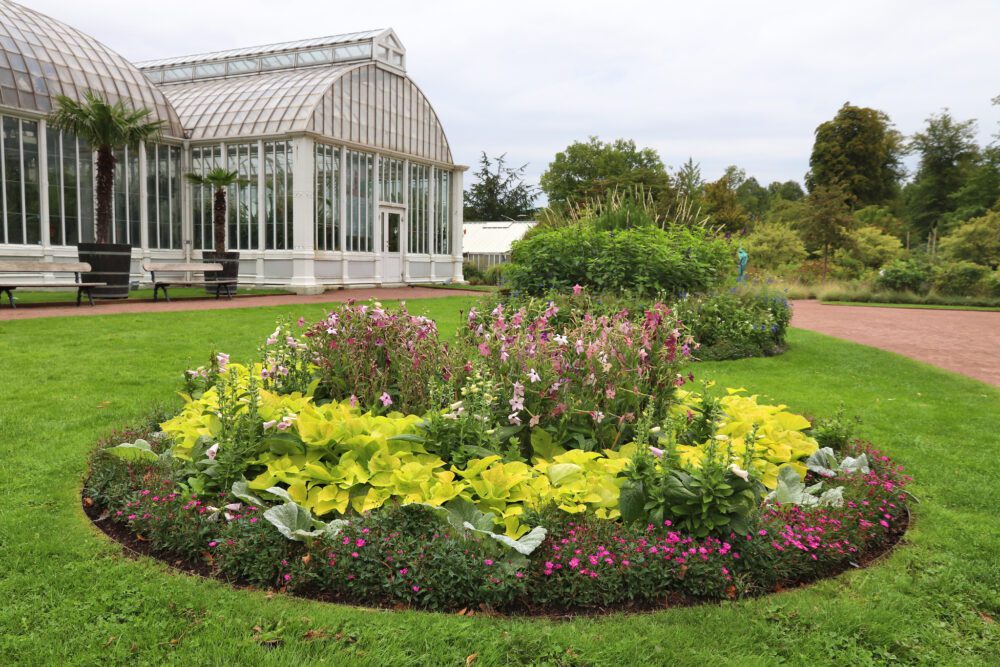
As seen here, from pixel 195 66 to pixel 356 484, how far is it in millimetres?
25684

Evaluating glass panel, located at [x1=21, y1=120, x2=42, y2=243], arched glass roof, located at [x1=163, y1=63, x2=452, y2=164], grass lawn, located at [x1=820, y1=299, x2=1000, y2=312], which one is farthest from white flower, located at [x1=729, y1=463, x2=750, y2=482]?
grass lawn, located at [x1=820, y1=299, x2=1000, y2=312]

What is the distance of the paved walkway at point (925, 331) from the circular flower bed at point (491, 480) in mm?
5793

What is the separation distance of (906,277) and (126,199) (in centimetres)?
2315

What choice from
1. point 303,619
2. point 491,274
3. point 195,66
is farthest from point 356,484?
point 195,66

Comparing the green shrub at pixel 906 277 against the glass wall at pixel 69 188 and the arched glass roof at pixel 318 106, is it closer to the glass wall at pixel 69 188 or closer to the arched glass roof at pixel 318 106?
the arched glass roof at pixel 318 106

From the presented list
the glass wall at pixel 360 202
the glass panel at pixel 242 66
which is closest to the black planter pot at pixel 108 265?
the glass wall at pixel 360 202

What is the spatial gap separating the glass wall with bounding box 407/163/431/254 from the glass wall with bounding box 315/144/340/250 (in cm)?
373

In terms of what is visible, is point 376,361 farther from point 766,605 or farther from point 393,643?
point 766,605

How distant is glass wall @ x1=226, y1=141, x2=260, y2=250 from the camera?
19.3 metres

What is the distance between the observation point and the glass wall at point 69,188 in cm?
1588

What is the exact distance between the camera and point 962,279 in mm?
21859

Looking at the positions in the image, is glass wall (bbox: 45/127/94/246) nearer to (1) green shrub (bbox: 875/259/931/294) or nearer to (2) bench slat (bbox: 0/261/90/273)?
(2) bench slat (bbox: 0/261/90/273)

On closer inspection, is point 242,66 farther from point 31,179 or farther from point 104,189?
point 104,189

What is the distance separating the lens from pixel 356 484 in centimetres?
330
